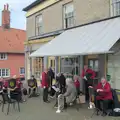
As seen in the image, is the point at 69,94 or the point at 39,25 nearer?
the point at 69,94

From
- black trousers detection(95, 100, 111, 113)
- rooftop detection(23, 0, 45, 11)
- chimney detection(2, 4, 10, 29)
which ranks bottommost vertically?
black trousers detection(95, 100, 111, 113)

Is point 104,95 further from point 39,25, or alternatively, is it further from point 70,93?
point 39,25

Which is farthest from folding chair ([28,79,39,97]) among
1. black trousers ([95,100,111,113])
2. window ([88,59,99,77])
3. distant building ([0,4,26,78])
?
distant building ([0,4,26,78])

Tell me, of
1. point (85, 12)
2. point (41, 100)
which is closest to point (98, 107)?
point (41, 100)

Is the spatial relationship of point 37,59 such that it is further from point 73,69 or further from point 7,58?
point 7,58

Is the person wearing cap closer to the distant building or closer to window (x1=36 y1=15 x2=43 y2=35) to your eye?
window (x1=36 y1=15 x2=43 y2=35)

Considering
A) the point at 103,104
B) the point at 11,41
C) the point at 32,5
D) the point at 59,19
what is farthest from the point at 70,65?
the point at 11,41

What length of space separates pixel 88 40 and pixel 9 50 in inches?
1092

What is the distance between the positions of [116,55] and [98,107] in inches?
115

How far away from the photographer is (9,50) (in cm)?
3684

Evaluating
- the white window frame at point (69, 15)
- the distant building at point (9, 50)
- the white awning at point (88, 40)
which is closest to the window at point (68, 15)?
the white window frame at point (69, 15)

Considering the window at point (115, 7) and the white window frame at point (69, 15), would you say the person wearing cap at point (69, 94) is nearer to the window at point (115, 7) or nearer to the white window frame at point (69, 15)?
the window at point (115, 7)

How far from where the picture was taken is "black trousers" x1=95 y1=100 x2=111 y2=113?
29.0 ft

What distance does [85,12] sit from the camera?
13430 mm
